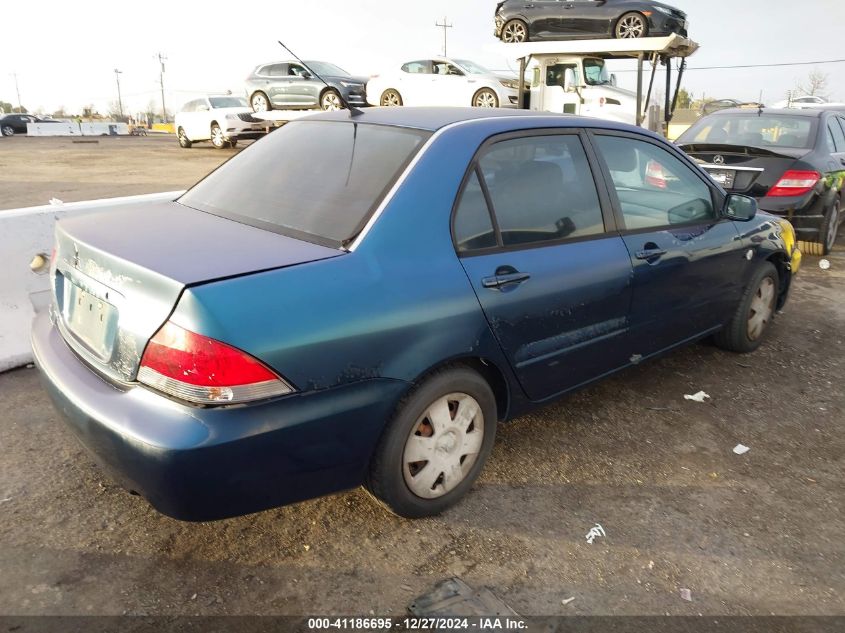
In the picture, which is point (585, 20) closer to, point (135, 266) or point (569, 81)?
point (569, 81)

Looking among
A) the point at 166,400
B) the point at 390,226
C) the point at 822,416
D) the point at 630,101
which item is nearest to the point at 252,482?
the point at 166,400

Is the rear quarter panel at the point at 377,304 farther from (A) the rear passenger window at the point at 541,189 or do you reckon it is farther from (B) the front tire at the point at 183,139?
(B) the front tire at the point at 183,139

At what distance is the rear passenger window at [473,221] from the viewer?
8.54 ft

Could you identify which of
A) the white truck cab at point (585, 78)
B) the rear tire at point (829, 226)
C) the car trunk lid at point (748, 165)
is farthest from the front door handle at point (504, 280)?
the white truck cab at point (585, 78)

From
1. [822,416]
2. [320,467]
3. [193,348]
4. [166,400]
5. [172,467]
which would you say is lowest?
[822,416]

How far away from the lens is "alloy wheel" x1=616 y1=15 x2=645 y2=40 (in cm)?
1258

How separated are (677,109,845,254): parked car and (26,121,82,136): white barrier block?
44.9 metres

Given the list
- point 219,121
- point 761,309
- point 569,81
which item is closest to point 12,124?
point 219,121

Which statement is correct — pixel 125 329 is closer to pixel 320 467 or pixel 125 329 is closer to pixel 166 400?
pixel 166 400

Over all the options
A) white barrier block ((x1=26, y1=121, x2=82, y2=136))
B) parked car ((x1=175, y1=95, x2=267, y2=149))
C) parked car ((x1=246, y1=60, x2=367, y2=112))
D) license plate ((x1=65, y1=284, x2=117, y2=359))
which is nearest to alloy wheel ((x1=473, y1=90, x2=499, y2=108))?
parked car ((x1=246, y1=60, x2=367, y2=112))

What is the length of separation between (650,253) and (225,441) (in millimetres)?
2355

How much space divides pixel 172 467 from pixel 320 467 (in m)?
0.49

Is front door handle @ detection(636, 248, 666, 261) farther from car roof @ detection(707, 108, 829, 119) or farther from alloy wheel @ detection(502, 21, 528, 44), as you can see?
alloy wheel @ detection(502, 21, 528, 44)

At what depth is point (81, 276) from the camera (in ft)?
7.96
